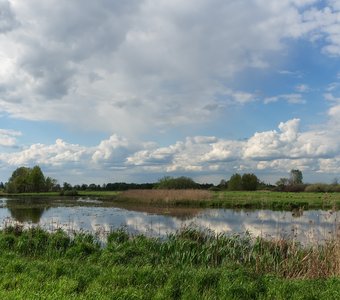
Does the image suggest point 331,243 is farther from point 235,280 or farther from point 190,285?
point 190,285

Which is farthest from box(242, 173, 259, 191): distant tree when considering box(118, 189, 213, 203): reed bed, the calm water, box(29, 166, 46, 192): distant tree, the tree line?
the calm water

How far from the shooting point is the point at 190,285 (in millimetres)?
7223

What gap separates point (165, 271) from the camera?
8.12m

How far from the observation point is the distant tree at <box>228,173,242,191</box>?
2906 inches

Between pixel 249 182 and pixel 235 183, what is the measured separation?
2.64 metres

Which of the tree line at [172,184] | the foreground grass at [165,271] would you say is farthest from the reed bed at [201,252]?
the tree line at [172,184]

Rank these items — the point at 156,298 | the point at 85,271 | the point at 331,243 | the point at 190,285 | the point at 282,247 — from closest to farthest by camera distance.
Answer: the point at 156,298 → the point at 190,285 → the point at 85,271 → the point at 331,243 → the point at 282,247

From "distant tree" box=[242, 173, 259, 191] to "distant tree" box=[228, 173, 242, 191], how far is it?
77 cm

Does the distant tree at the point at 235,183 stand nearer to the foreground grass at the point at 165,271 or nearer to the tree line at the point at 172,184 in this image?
the tree line at the point at 172,184

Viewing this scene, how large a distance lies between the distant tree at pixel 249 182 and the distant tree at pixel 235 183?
77 centimetres

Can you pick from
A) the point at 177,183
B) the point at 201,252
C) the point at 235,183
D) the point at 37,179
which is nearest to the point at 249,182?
the point at 235,183

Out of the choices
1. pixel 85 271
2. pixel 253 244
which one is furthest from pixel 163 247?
pixel 85 271

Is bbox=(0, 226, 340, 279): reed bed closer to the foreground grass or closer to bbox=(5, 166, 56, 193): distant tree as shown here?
the foreground grass

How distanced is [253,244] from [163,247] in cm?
272
